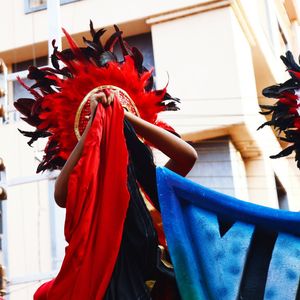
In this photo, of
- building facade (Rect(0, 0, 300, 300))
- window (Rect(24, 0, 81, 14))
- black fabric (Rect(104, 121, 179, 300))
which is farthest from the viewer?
window (Rect(24, 0, 81, 14))

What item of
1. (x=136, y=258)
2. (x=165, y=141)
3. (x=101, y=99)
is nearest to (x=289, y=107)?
(x=165, y=141)

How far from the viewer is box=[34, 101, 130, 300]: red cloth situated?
309 cm

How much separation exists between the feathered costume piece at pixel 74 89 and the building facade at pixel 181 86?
5.28 metres

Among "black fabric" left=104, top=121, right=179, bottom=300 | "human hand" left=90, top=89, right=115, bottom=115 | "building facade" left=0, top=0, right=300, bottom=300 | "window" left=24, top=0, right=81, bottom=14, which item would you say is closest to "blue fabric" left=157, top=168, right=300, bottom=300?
"black fabric" left=104, top=121, right=179, bottom=300

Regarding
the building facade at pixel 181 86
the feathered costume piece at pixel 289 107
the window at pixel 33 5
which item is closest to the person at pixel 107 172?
the feathered costume piece at pixel 289 107

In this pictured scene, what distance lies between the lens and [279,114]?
3.90 meters

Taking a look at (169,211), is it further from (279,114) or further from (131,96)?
(279,114)

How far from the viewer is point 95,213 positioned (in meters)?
3.20

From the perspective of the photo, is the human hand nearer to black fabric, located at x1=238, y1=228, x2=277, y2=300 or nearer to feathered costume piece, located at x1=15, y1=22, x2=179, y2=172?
feathered costume piece, located at x1=15, y1=22, x2=179, y2=172

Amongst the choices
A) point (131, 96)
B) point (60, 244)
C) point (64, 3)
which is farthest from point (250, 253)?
point (64, 3)

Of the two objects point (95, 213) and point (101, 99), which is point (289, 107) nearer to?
point (101, 99)

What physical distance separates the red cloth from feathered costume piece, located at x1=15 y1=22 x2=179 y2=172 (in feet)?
0.96

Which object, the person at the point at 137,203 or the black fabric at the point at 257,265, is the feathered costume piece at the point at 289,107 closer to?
the person at the point at 137,203

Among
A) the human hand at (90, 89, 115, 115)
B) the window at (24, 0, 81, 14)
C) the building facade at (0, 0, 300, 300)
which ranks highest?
the window at (24, 0, 81, 14)
